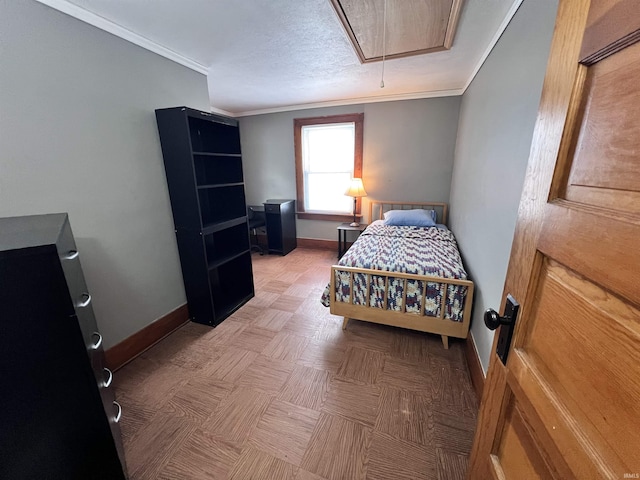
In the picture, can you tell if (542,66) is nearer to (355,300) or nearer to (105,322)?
(355,300)

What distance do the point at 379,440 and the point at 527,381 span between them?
1.04 metres

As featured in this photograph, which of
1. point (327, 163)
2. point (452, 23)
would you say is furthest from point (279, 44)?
point (327, 163)

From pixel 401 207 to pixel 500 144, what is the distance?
2217mm

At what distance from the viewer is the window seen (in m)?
3.73

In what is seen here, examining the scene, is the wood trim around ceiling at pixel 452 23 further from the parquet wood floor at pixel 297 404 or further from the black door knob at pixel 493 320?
the parquet wood floor at pixel 297 404

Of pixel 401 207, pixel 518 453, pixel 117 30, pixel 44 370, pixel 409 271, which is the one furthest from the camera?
pixel 401 207

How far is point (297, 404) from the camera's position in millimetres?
1512

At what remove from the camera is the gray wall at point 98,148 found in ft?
4.20

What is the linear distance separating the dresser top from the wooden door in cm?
135

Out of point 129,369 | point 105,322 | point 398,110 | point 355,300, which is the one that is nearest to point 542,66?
point 355,300

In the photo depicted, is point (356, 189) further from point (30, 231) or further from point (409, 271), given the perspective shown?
point (30, 231)

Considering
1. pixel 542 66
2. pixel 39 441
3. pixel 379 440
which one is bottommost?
pixel 379 440

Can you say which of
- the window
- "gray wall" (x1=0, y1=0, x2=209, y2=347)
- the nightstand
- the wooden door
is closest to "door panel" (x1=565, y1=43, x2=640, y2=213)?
the wooden door

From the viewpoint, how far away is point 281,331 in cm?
219
